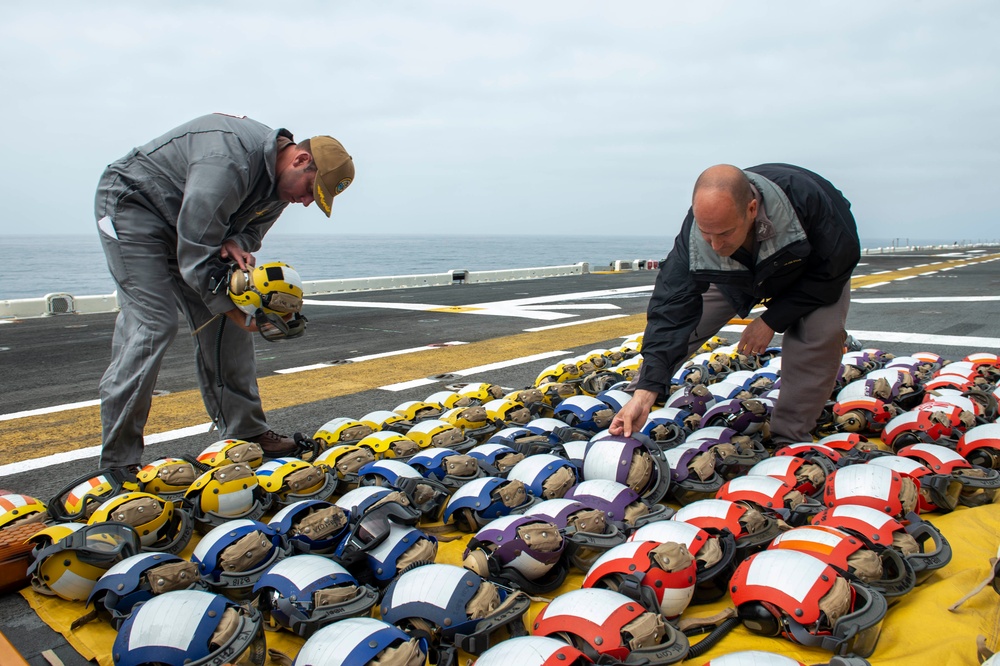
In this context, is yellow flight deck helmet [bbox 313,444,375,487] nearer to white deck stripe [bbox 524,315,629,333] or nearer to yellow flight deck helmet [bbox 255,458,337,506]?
yellow flight deck helmet [bbox 255,458,337,506]

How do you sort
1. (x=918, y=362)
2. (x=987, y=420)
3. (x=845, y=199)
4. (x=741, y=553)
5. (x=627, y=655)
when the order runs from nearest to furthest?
(x=627, y=655)
(x=741, y=553)
(x=845, y=199)
(x=987, y=420)
(x=918, y=362)

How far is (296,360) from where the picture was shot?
325 inches

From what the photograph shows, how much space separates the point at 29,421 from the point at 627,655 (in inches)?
213

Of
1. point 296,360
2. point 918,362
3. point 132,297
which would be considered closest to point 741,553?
point 132,297

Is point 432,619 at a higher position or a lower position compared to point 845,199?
lower

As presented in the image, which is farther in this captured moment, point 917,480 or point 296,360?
point 296,360

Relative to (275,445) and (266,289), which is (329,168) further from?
(275,445)

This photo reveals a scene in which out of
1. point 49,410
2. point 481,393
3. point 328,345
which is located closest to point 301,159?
point 481,393

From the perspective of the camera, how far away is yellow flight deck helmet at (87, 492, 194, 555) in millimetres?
2949

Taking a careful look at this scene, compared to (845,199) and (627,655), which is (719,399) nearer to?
(845,199)

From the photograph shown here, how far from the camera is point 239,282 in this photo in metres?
3.62

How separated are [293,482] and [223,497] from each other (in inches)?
13.0

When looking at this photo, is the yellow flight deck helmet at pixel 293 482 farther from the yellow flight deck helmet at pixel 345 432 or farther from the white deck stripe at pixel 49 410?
the white deck stripe at pixel 49 410

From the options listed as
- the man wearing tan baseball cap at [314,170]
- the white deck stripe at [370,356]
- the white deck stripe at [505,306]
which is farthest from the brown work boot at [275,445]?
the white deck stripe at [505,306]
